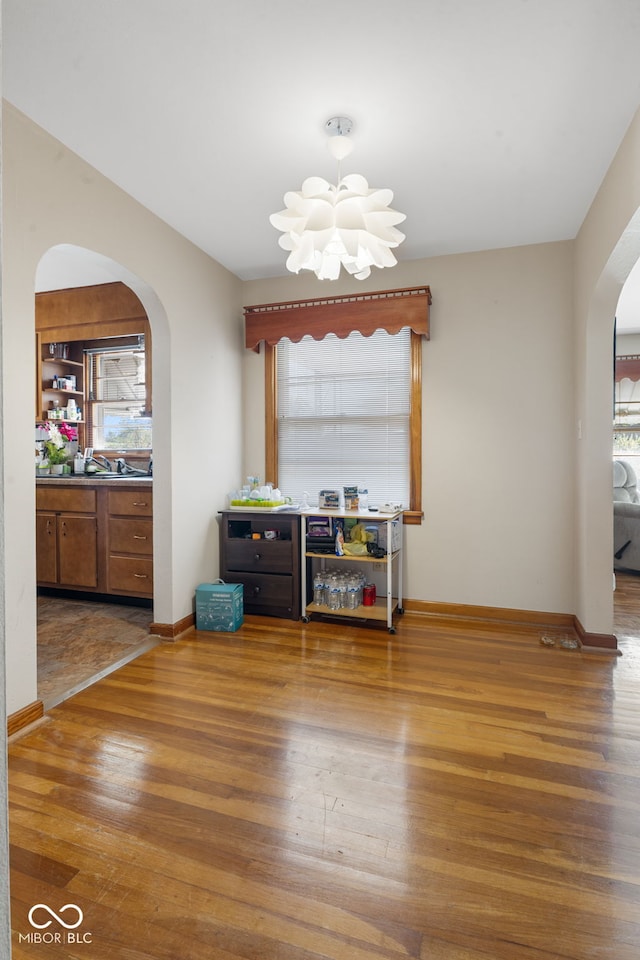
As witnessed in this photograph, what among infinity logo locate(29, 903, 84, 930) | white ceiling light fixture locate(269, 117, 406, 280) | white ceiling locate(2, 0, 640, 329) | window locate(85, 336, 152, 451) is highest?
white ceiling locate(2, 0, 640, 329)

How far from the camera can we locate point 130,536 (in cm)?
395

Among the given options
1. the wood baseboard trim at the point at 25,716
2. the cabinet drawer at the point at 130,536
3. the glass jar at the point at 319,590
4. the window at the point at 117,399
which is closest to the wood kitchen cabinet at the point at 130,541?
the cabinet drawer at the point at 130,536

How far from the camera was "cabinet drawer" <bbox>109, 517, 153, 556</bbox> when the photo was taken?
3.92 metres

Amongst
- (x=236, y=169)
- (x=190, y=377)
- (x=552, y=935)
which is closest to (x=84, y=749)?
(x=552, y=935)

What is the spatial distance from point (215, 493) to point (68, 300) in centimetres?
222

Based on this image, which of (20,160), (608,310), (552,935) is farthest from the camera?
(608,310)

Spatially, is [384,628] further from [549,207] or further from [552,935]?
[549,207]

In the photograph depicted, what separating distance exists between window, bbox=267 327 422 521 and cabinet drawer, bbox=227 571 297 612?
837 millimetres

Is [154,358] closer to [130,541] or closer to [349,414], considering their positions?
[130,541]

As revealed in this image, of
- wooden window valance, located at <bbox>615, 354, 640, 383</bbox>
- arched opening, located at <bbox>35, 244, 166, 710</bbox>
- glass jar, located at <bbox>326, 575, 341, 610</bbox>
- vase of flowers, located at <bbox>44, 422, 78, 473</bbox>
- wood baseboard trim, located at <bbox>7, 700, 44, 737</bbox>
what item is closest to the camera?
wood baseboard trim, located at <bbox>7, 700, 44, 737</bbox>

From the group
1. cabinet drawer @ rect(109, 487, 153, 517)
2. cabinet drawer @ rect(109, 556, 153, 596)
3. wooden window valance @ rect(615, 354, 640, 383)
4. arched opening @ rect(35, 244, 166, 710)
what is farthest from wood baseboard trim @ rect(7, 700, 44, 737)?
wooden window valance @ rect(615, 354, 640, 383)

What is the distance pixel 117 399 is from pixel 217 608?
2498 mm

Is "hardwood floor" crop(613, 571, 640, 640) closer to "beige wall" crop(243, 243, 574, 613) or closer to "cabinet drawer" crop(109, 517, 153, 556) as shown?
"beige wall" crop(243, 243, 574, 613)

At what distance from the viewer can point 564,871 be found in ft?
5.21
